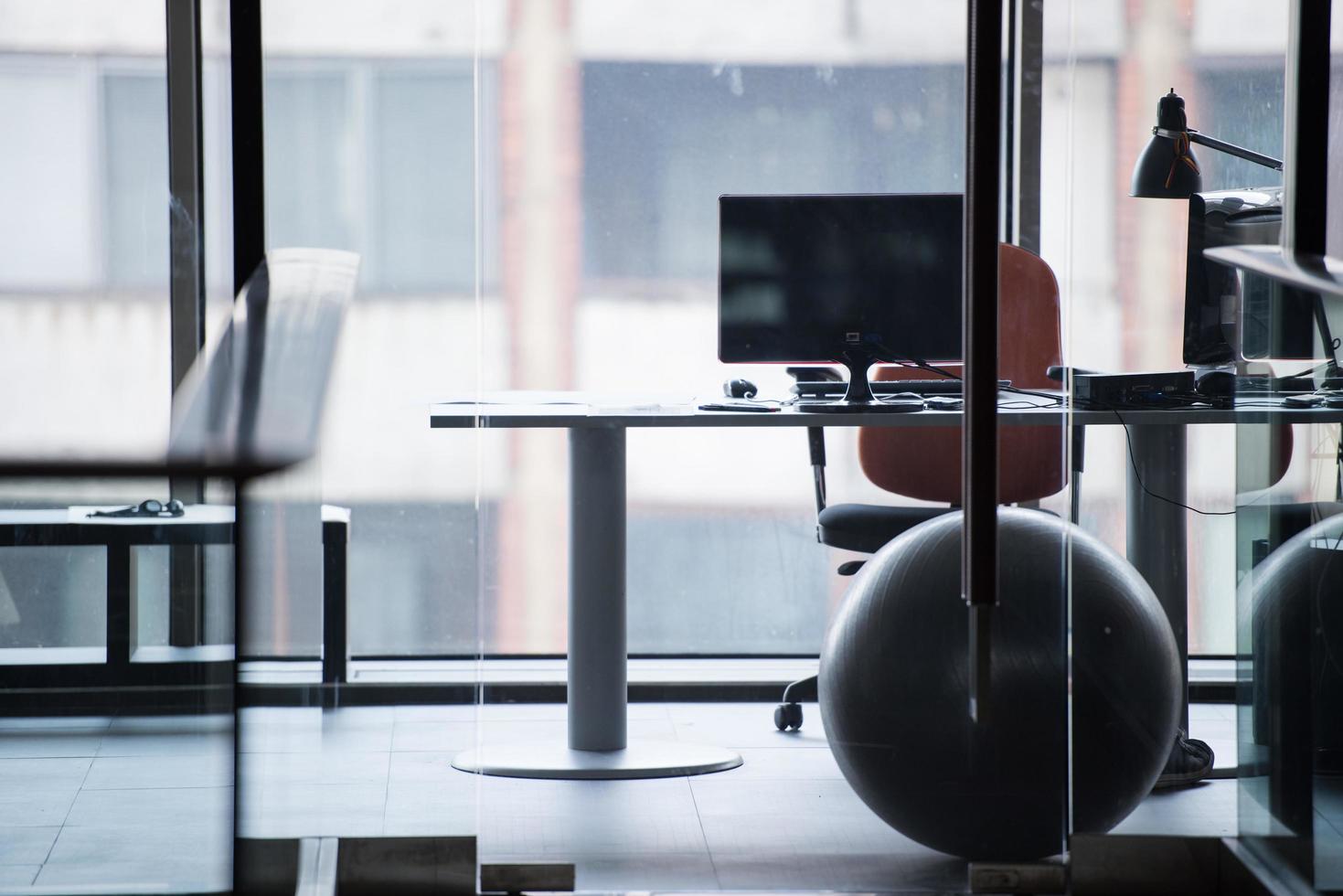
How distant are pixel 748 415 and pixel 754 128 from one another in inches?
46.3

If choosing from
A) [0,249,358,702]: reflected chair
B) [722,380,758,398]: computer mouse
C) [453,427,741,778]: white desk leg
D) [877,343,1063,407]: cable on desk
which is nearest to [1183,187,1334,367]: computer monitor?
[877,343,1063,407]: cable on desk

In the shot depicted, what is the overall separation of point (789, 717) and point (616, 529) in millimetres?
709

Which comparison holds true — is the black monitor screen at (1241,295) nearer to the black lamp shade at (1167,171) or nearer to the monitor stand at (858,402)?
the black lamp shade at (1167,171)

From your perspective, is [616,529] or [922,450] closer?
[616,529]

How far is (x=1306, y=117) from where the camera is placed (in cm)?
273

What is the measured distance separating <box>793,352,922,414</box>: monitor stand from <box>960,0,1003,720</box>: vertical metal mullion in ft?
3.79

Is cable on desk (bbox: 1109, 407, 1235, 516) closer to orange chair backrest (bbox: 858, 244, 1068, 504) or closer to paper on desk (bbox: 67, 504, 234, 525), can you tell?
orange chair backrest (bbox: 858, 244, 1068, 504)

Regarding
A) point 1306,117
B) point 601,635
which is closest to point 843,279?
point 601,635

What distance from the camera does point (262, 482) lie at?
8.75ft

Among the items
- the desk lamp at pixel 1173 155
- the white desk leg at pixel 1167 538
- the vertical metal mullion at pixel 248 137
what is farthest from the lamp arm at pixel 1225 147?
the vertical metal mullion at pixel 248 137

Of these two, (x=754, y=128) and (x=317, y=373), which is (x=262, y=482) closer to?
(x=317, y=373)

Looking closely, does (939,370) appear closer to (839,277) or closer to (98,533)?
(839,277)

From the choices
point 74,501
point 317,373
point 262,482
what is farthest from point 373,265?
point 74,501

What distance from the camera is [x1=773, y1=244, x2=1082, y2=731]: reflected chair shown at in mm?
3738
